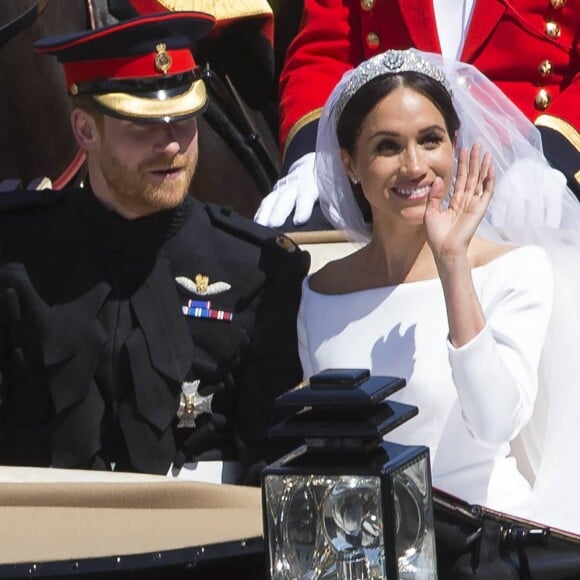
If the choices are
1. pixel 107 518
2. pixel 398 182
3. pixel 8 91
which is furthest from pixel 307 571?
pixel 8 91

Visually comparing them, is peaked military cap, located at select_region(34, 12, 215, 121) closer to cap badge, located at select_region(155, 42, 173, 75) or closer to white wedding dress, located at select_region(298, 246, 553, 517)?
cap badge, located at select_region(155, 42, 173, 75)

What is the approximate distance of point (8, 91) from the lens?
12.8 ft

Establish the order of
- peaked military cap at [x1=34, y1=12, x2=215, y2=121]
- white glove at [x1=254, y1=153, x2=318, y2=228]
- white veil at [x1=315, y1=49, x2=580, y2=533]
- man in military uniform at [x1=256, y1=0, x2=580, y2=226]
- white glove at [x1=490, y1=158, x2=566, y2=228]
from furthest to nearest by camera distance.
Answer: man in military uniform at [x1=256, y1=0, x2=580, y2=226], white glove at [x1=254, y1=153, x2=318, y2=228], white glove at [x1=490, y1=158, x2=566, y2=228], peaked military cap at [x1=34, y1=12, x2=215, y2=121], white veil at [x1=315, y1=49, x2=580, y2=533]

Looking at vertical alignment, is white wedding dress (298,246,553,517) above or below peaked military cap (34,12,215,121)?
below

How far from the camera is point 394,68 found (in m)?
2.79

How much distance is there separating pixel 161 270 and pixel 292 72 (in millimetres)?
820

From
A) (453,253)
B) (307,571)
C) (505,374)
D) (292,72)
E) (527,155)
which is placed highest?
(292,72)

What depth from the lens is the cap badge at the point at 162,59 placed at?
9.49 feet

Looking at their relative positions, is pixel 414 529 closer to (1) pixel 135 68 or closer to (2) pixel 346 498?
(2) pixel 346 498

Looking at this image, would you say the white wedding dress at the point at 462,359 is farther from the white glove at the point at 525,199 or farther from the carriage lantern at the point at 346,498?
the carriage lantern at the point at 346,498

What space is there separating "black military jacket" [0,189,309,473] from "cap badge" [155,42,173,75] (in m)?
0.20

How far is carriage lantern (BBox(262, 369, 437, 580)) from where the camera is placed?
6.03 feet

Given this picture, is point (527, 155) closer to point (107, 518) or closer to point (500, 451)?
point (500, 451)

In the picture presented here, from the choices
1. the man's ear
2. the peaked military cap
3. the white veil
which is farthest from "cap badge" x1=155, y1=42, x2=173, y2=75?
the white veil
